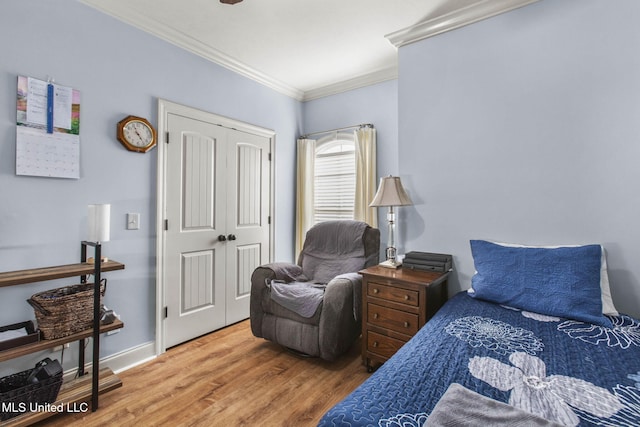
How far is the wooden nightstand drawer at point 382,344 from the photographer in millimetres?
2077

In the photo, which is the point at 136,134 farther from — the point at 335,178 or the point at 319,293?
the point at 335,178

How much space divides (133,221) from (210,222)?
2.27 feet

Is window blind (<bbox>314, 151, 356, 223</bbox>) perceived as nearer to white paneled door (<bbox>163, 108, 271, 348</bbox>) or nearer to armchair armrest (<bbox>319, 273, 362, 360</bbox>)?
white paneled door (<bbox>163, 108, 271, 348</bbox>)

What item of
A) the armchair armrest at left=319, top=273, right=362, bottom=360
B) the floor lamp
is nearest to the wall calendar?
the armchair armrest at left=319, top=273, right=362, bottom=360

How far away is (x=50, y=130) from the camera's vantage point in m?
1.96

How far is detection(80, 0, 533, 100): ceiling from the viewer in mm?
2242

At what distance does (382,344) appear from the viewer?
2131 mm

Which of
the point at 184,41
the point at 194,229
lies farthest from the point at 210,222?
the point at 184,41

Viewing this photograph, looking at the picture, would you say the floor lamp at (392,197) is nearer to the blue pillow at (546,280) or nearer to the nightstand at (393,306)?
the nightstand at (393,306)

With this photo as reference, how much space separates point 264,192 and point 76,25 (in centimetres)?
207

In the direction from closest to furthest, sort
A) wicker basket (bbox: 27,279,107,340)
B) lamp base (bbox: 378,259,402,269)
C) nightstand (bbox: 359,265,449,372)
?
wicker basket (bbox: 27,279,107,340) < nightstand (bbox: 359,265,449,372) < lamp base (bbox: 378,259,402,269)

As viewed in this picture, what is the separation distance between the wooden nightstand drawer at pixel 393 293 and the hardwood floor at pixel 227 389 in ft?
1.96

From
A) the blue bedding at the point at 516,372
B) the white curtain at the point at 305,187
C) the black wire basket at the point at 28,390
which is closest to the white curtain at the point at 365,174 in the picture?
the white curtain at the point at 305,187

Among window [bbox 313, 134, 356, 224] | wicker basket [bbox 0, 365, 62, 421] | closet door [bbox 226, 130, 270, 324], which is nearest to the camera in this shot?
wicker basket [bbox 0, 365, 62, 421]
